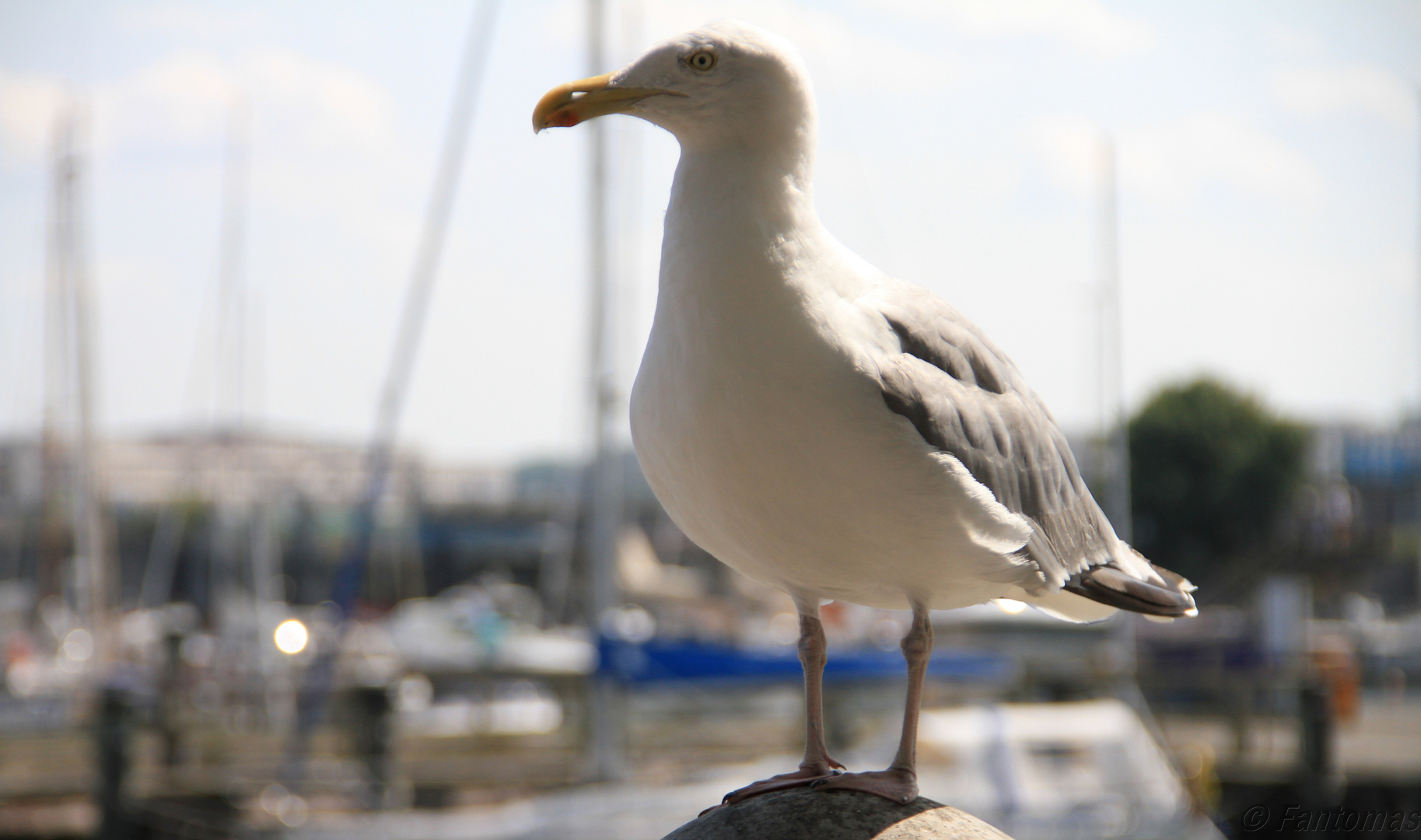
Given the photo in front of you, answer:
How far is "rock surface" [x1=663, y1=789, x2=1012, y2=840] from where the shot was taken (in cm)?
322

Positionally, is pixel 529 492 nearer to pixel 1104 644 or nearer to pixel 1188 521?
pixel 1188 521

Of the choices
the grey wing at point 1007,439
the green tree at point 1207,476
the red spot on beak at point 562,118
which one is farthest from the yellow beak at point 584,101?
the green tree at point 1207,476

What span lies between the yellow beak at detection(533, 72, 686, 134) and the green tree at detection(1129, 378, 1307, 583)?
45997 millimetres

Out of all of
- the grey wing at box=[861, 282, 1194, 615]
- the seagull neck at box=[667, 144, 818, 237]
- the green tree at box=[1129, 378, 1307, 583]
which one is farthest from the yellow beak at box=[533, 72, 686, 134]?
the green tree at box=[1129, 378, 1307, 583]

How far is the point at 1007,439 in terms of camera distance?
3.22 m

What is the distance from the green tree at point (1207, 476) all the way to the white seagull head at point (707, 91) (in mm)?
45838

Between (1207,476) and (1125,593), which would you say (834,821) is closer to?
(1125,593)

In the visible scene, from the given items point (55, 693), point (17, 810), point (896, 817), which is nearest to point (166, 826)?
point (17, 810)

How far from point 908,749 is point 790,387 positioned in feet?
3.82

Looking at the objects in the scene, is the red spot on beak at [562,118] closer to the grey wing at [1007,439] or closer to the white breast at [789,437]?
the white breast at [789,437]

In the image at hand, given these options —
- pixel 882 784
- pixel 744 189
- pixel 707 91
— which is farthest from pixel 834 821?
pixel 707 91

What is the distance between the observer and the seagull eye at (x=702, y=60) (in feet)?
9.40

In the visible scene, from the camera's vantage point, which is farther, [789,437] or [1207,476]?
[1207,476]

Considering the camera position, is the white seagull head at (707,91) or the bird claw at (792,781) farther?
the bird claw at (792,781)
